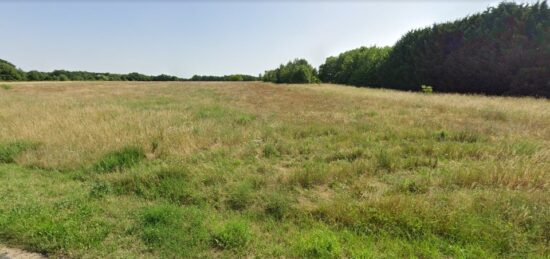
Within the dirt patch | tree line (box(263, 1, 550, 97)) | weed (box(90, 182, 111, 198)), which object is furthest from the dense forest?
the dirt patch

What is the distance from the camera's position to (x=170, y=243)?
11.2 ft

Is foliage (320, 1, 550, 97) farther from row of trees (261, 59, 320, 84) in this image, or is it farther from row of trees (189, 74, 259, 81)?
row of trees (189, 74, 259, 81)

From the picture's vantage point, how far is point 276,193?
4.62m

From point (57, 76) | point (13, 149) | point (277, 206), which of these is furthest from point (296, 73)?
point (277, 206)

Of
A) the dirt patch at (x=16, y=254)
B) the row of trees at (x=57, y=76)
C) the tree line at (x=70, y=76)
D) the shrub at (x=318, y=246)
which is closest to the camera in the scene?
the shrub at (x=318, y=246)

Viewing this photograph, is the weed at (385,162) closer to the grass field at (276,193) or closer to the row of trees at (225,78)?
the grass field at (276,193)

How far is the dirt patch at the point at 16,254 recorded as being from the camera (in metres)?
3.26

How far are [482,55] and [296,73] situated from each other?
45.1 m

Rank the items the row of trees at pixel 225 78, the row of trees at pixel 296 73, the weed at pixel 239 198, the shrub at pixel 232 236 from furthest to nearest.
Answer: the row of trees at pixel 225 78 → the row of trees at pixel 296 73 → the weed at pixel 239 198 → the shrub at pixel 232 236

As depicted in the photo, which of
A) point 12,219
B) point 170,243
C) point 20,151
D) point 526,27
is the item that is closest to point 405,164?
point 170,243

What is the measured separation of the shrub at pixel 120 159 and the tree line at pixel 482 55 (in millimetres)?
29077

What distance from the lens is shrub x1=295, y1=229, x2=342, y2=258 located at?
3.16 m

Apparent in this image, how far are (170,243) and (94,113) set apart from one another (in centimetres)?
1110

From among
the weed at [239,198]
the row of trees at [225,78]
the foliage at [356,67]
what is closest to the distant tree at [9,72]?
the row of trees at [225,78]
